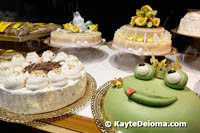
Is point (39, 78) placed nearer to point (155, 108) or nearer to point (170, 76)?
point (155, 108)

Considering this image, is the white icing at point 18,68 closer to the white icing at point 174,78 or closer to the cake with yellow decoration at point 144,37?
the cake with yellow decoration at point 144,37

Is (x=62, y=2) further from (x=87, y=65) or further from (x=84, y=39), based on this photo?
(x=87, y=65)

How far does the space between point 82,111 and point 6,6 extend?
2762 mm

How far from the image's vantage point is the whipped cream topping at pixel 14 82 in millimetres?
1212

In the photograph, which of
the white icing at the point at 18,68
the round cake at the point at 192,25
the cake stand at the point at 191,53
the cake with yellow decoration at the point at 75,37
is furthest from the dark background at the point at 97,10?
the white icing at the point at 18,68

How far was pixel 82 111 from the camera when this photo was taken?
138 cm

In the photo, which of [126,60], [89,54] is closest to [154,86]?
[126,60]

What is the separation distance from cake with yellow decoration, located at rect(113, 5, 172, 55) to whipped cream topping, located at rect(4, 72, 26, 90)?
46.6 inches

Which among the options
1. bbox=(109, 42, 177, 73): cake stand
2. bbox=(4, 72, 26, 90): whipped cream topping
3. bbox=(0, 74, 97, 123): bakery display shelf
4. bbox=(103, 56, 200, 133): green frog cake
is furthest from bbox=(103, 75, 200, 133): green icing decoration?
bbox=(109, 42, 177, 73): cake stand

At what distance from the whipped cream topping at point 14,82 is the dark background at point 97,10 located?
1949mm

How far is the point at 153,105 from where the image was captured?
1012 mm

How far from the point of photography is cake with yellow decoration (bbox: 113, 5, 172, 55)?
1892mm

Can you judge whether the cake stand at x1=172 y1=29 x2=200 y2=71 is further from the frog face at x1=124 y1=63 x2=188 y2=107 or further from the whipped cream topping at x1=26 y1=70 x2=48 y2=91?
the whipped cream topping at x1=26 y1=70 x2=48 y2=91

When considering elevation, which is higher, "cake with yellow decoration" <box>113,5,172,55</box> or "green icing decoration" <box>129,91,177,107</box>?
"cake with yellow decoration" <box>113,5,172,55</box>
